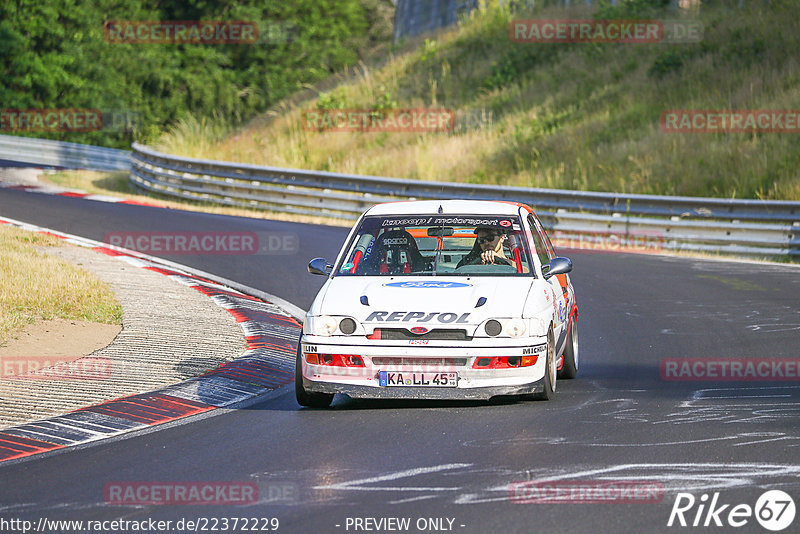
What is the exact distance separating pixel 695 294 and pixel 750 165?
9.87m

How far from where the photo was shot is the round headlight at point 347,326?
838 cm

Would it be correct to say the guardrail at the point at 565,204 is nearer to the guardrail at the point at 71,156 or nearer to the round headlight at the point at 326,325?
the guardrail at the point at 71,156

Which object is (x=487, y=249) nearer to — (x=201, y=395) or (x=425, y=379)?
(x=425, y=379)

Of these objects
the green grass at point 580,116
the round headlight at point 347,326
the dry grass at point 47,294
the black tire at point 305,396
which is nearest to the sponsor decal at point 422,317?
the round headlight at point 347,326

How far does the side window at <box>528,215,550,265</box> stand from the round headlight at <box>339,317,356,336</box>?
2.03 meters

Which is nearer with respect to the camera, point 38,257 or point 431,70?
point 38,257

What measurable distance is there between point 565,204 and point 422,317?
1411cm

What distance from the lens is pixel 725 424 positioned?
7.77 metres

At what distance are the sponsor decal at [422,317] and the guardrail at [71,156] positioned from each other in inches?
1341

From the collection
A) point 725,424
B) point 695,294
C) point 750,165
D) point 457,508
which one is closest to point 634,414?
point 725,424

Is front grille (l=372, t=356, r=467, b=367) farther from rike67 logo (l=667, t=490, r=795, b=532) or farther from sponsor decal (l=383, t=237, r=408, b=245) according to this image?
rike67 logo (l=667, t=490, r=795, b=532)

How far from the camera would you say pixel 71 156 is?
136 ft

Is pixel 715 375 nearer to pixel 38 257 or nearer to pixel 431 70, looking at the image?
pixel 38 257

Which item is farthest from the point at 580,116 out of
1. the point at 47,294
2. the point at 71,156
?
the point at 47,294
